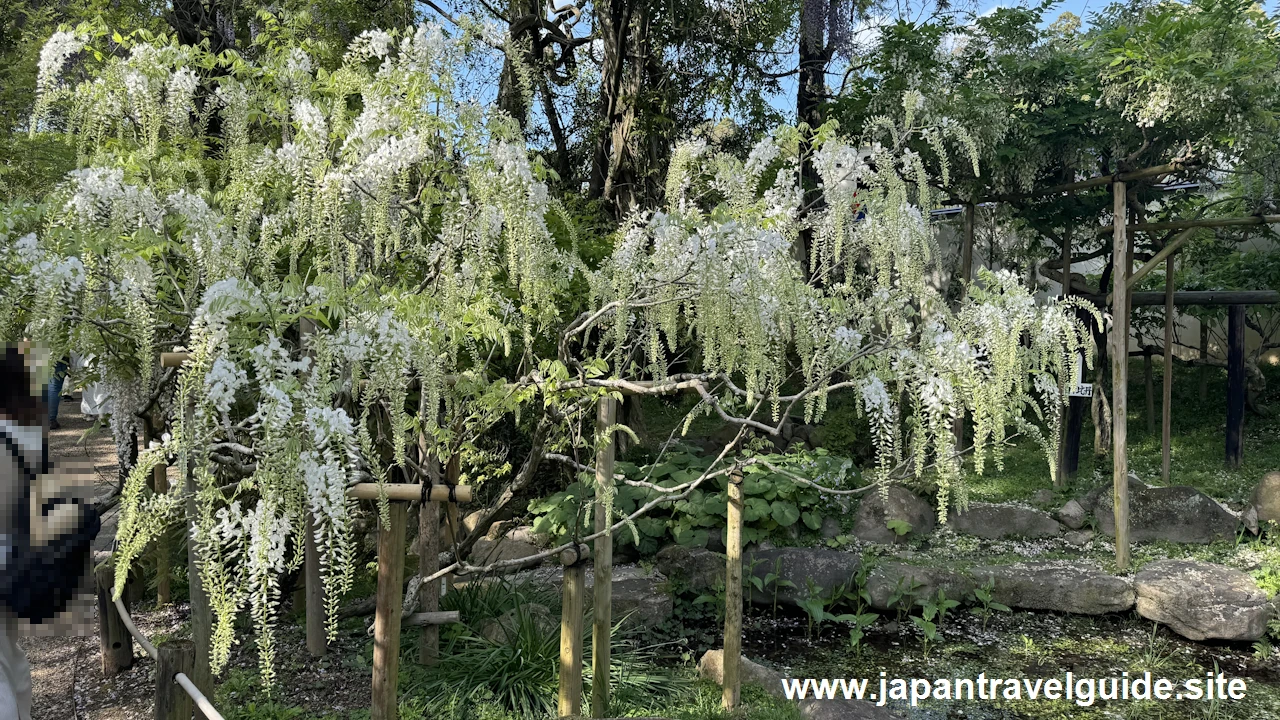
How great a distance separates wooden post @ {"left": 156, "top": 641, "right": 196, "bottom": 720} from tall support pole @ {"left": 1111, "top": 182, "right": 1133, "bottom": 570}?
4.85 meters

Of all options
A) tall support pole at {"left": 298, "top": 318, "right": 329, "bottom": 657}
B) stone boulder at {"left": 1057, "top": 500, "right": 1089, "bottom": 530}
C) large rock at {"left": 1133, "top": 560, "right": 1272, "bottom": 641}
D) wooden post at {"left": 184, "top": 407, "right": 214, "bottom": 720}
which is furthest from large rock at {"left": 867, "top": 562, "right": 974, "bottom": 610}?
wooden post at {"left": 184, "top": 407, "right": 214, "bottom": 720}

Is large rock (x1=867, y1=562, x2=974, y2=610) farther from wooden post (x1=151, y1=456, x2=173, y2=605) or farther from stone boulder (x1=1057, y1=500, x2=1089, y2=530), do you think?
wooden post (x1=151, y1=456, x2=173, y2=605)

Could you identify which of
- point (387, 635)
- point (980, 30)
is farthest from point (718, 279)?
point (980, 30)

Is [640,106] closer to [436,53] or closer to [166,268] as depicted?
[436,53]

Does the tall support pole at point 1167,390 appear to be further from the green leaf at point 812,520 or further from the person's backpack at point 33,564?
the person's backpack at point 33,564

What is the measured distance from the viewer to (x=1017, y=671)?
3914mm

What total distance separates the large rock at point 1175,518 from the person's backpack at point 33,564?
5.78 metres

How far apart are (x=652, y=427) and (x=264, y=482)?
610cm

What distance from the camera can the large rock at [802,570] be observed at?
4.65 meters

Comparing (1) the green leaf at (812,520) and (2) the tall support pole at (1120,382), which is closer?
(2) the tall support pole at (1120,382)

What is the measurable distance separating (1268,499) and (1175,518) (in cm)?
70

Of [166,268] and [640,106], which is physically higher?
[640,106]

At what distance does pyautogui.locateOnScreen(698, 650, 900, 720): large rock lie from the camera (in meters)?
3.13

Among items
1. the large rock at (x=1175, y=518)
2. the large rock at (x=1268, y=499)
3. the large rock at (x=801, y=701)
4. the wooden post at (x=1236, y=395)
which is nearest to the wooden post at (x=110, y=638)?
the large rock at (x=801, y=701)
